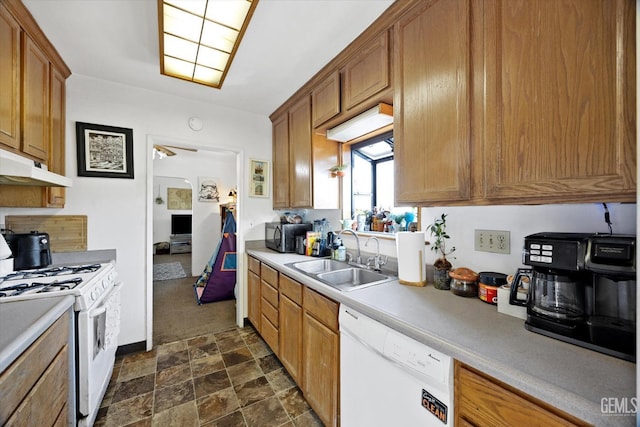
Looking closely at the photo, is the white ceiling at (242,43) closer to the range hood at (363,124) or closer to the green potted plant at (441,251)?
the range hood at (363,124)

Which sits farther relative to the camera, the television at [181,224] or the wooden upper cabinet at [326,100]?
the television at [181,224]

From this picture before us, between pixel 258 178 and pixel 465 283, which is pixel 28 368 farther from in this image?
pixel 258 178

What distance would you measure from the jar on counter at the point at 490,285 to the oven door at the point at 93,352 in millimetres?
1993

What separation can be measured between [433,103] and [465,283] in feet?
2.89

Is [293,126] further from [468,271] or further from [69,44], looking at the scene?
[468,271]

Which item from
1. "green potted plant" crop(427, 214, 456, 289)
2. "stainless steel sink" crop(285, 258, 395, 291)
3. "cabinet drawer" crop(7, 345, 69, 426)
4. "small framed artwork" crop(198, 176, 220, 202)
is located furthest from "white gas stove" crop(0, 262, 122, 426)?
"small framed artwork" crop(198, 176, 220, 202)

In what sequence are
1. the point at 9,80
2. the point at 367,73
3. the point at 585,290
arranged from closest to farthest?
the point at 585,290 → the point at 9,80 → the point at 367,73

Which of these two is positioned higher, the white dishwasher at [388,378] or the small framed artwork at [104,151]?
the small framed artwork at [104,151]

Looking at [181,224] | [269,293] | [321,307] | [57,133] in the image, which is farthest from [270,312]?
[181,224]

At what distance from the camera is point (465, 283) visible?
1.22 metres

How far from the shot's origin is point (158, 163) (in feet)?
17.0

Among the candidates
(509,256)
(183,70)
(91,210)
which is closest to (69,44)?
(183,70)

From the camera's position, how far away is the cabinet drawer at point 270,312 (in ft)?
6.75

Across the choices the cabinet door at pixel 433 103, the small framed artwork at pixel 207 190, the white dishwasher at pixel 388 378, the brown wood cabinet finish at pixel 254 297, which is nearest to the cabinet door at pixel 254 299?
the brown wood cabinet finish at pixel 254 297
